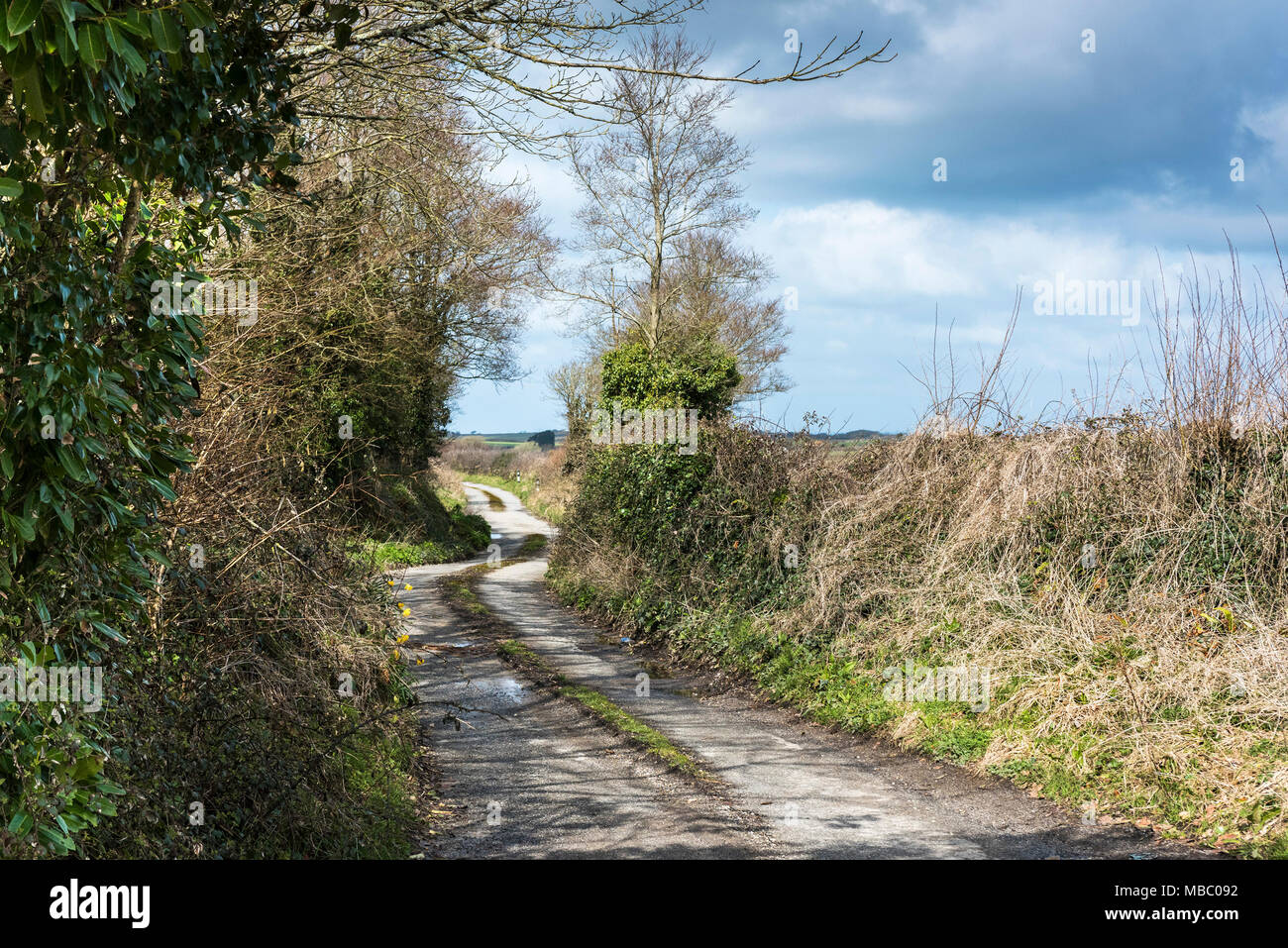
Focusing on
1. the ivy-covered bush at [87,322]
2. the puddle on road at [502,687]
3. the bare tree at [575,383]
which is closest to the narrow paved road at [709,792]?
the puddle on road at [502,687]

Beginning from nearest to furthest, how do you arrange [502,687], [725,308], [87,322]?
[87,322] < [502,687] < [725,308]

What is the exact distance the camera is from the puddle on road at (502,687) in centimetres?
1100

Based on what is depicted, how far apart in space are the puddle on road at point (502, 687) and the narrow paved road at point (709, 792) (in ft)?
0.12

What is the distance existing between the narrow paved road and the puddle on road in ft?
0.12

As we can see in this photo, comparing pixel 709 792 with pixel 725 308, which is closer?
pixel 709 792

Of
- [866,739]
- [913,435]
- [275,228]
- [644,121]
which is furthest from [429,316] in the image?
[866,739]

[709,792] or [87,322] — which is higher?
[87,322]

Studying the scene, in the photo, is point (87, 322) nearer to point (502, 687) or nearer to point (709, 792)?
point (709, 792)

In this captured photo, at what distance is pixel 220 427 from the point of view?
6246mm

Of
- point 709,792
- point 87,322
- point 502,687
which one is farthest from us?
point 502,687

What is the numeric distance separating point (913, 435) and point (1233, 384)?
12.3 ft

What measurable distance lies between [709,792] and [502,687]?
4.58m

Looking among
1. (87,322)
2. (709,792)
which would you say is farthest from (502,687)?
(87,322)

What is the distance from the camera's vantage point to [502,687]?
11445 mm
